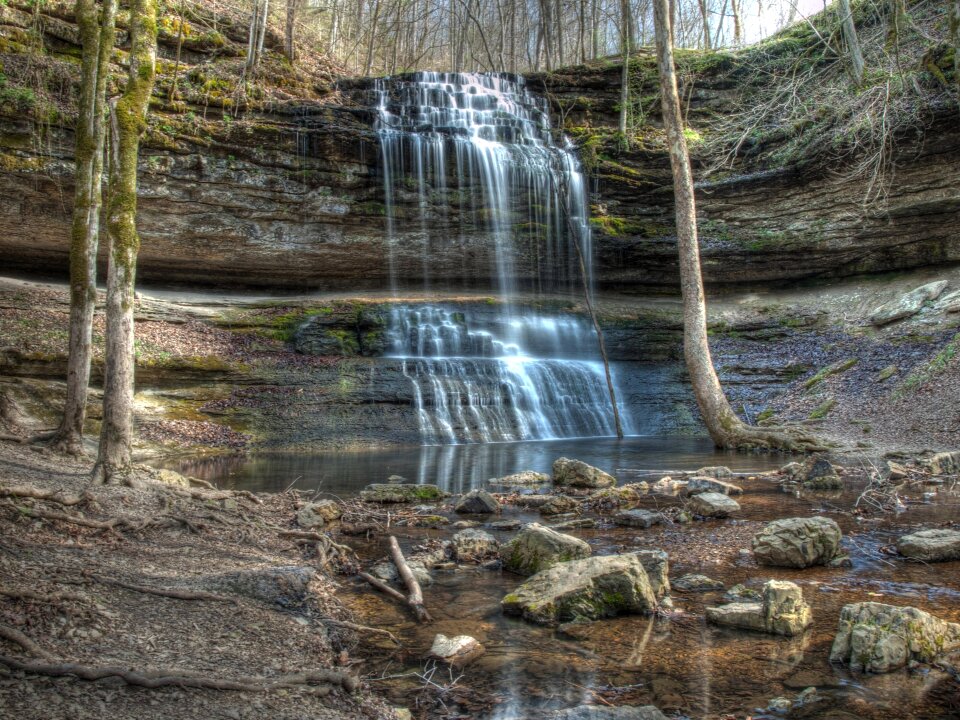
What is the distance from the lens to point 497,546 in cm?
546

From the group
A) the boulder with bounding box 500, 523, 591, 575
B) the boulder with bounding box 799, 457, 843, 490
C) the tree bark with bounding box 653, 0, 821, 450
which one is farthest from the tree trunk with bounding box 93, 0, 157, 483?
the tree bark with bounding box 653, 0, 821, 450

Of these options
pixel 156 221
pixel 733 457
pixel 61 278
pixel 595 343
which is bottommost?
pixel 733 457

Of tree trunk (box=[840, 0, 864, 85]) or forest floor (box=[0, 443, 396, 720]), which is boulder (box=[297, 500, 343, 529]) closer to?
forest floor (box=[0, 443, 396, 720])

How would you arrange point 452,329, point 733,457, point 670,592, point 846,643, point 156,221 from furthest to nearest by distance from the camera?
point 452,329 < point 156,221 < point 733,457 < point 670,592 < point 846,643

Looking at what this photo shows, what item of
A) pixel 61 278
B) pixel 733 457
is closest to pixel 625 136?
pixel 733 457

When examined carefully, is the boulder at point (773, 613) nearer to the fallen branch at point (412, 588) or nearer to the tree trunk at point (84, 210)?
the fallen branch at point (412, 588)

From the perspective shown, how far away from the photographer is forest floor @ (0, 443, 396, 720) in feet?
7.96

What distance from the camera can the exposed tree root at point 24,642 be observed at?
2.46 m

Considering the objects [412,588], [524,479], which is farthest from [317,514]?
[524,479]

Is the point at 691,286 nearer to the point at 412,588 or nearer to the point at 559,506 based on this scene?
the point at 559,506

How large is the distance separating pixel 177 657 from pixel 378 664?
98 centimetres

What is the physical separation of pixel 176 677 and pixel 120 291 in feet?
15.2

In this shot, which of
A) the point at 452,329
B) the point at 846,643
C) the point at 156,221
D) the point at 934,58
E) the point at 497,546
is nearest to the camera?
the point at 846,643

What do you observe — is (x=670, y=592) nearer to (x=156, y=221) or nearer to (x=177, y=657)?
(x=177, y=657)
